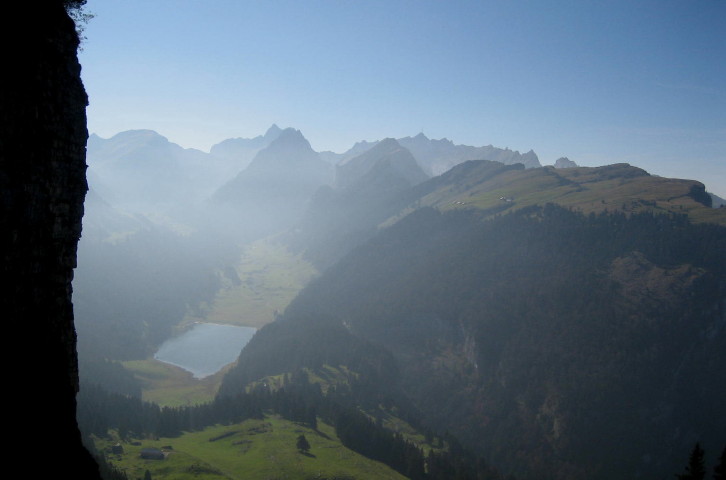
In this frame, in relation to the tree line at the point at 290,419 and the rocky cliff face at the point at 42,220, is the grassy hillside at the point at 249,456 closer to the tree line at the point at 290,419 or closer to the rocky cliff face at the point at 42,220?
the tree line at the point at 290,419

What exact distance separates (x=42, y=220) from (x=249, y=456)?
360 ft

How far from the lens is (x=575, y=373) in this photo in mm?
189000

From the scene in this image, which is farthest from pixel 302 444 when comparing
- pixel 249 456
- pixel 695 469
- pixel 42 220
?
pixel 42 220

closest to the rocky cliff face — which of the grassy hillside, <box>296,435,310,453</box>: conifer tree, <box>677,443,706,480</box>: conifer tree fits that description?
<box>677,443,706,480</box>: conifer tree

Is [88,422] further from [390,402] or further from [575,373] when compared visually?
[575,373]

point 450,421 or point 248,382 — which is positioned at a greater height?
point 248,382

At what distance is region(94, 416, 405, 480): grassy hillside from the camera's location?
9762 centimetres

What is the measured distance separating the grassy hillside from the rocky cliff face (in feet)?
289

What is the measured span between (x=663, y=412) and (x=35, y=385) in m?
215

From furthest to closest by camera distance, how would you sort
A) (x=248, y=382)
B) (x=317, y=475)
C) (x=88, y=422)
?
(x=248, y=382), (x=88, y=422), (x=317, y=475)

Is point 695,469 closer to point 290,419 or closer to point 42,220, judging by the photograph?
point 42,220

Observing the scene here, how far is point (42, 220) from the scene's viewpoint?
1656 cm

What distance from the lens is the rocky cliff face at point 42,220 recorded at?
1509 cm

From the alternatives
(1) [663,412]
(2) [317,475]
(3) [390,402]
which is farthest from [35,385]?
(1) [663,412]
